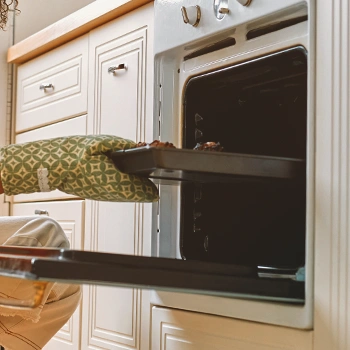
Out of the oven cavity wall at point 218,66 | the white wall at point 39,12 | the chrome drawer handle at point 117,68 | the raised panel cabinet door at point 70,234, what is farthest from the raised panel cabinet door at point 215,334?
the white wall at point 39,12

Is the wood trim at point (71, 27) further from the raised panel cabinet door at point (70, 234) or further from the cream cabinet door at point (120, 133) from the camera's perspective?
the raised panel cabinet door at point (70, 234)

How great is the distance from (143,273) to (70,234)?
1102mm

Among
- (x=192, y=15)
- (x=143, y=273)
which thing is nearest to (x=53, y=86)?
(x=192, y=15)

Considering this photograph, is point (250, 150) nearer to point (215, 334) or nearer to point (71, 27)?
Answer: point (215, 334)

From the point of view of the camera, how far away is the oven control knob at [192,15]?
1354mm

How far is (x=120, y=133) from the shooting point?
5.98ft

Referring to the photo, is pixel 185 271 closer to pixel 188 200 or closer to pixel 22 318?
pixel 188 200

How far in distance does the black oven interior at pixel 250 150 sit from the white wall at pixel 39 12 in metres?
1.39

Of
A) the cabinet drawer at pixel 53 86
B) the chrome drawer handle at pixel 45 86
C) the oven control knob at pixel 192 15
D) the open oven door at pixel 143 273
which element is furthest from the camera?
the chrome drawer handle at pixel 45 86

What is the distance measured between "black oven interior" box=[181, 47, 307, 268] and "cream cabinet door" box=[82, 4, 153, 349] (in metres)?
0.25

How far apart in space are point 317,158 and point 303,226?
0.65 feet

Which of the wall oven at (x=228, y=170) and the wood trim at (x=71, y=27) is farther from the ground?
the wood trim at (x=71, y=27)

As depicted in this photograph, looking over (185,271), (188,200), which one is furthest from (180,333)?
(185,271)

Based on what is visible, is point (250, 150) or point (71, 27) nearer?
point (250, 150)
